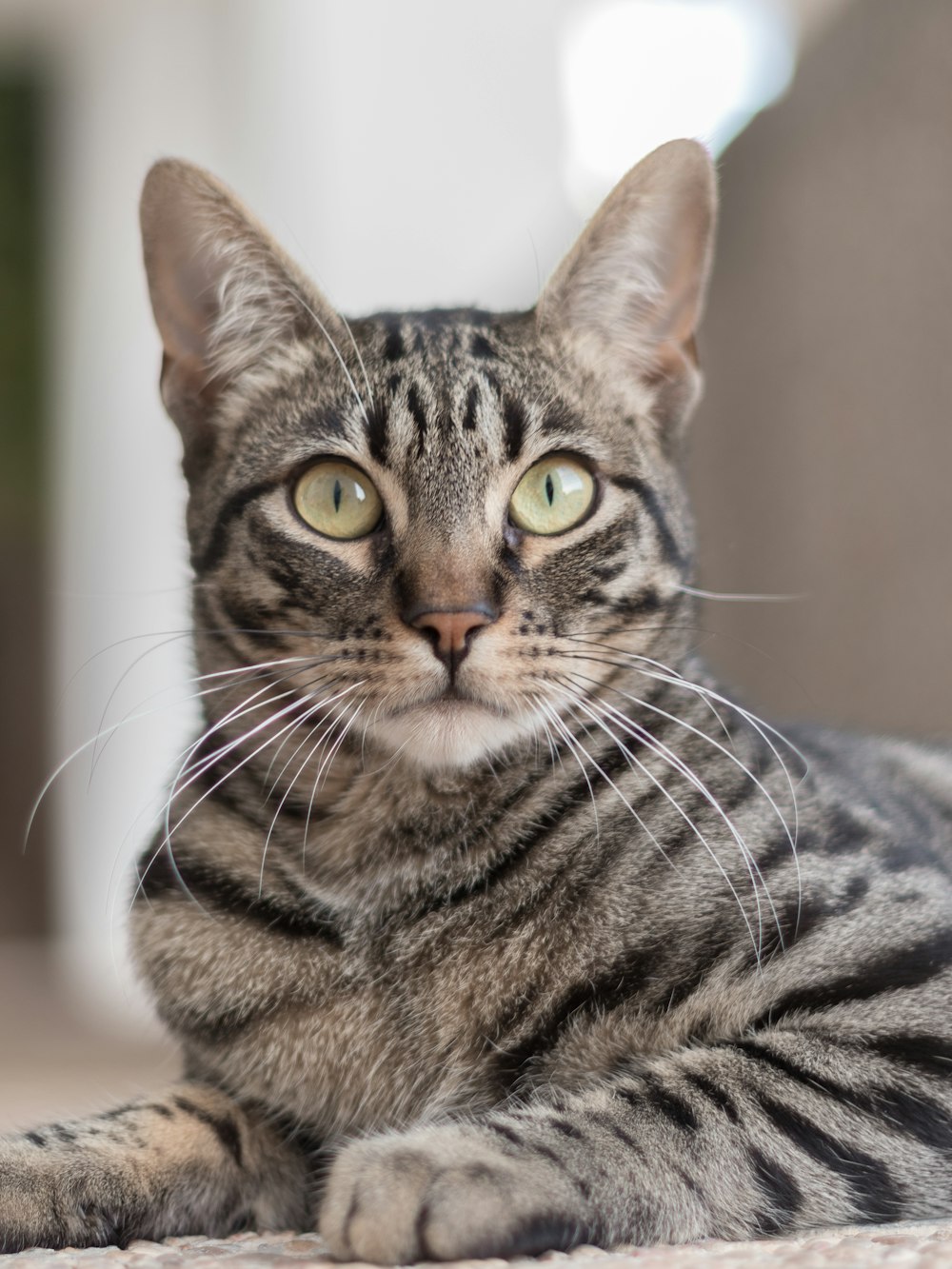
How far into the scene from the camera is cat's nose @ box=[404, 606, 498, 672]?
1.10m

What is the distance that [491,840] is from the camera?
1.22 metres

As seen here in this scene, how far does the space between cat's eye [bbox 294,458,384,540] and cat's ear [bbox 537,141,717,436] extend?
1.03ft

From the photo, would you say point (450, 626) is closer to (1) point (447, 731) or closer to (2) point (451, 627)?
(2) point (451, 627)

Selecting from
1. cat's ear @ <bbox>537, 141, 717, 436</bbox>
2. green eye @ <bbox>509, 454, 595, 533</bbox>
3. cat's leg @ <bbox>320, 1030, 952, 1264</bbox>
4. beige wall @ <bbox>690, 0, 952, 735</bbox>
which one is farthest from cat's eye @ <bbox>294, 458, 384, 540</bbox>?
beige wall @ <bbox>690, 0, 952, 735</bbox>

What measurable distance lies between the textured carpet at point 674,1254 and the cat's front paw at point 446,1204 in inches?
0.7

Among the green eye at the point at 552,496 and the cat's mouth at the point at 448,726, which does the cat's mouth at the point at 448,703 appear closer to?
the cat's mouth at the point at 448,726

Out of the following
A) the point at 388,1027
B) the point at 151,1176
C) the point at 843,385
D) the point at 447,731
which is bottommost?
the point at 151,1176

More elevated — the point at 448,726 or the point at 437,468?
the point at 437,468

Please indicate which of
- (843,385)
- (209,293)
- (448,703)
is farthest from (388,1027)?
(843,385)

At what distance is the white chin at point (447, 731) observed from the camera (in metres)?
1.15

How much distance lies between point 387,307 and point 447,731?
2.71ft

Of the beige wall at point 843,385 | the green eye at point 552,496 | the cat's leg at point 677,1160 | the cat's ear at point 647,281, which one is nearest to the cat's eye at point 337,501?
the green eye at point 552,496

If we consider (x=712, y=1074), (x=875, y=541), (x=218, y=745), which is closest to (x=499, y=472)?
(x=218, y=745)

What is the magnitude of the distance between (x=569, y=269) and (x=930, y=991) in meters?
0.82
